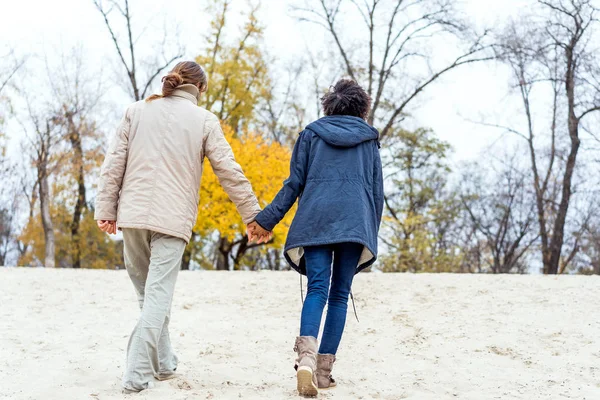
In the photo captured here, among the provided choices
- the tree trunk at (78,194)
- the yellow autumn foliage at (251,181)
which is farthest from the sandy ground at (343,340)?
the tree trunk at (78,194)

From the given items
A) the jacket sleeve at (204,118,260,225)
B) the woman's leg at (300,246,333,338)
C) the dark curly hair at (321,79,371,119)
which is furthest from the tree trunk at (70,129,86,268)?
the woman's leg at (300,246,333,338)

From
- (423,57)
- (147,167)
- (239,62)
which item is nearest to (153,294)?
(147,167)

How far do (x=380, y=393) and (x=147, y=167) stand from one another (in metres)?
2.00

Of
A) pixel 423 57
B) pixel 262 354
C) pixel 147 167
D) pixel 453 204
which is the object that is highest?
pixel 423 57

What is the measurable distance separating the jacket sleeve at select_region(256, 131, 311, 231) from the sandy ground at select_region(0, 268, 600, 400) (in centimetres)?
105

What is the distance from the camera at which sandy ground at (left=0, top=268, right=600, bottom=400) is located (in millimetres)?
3877

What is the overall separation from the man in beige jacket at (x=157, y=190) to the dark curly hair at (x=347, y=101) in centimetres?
72

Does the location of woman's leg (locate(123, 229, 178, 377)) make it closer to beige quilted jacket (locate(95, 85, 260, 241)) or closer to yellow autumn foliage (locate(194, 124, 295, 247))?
beige quilted jacket (locate(95, 85, 260, 241))

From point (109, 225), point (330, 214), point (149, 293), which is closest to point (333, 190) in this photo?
point (330, 214)

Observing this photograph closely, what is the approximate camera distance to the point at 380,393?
3.81 metres

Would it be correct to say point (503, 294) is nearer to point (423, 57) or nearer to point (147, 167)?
point (147, 167)

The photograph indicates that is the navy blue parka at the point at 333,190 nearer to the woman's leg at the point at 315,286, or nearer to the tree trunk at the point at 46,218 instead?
the woman's leg at the point at 315,286

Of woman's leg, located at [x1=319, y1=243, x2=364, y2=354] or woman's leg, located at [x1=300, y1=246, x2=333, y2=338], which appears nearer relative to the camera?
woman's leg, located at [x1=300, y1=246, x2=333, y2=338]

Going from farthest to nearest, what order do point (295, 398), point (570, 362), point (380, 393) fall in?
point (570, 362)
point (380, 393)
point (295, 398)
